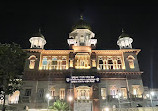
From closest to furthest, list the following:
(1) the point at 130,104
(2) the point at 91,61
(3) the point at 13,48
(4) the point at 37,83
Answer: (3) the point at 13,48
(1) the point at 130,104
(4) the point at 37,83
(2) the point at 91,61

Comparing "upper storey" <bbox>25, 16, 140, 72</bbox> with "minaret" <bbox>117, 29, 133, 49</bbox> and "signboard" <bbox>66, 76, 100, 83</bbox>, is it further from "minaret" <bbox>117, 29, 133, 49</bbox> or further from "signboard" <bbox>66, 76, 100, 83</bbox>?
"signboard" <bbox>66, 76, 100, 83</bbox>

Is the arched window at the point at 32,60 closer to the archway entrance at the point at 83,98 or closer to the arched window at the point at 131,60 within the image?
the archway entrance at the point at 83,98

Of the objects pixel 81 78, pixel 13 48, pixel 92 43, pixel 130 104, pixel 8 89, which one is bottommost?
pixel 130 104

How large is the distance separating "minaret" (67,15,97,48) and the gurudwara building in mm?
263

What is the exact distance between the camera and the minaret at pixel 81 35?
35.0 metres

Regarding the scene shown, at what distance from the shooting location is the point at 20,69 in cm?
2170

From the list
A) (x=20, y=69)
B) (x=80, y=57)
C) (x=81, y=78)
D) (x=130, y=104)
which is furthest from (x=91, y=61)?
(x=20, y=69)

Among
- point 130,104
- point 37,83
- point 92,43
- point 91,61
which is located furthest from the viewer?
point 92,43

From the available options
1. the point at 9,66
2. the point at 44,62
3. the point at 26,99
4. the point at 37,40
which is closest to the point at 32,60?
the point at 44,62

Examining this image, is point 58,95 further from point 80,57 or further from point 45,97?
point 80,57

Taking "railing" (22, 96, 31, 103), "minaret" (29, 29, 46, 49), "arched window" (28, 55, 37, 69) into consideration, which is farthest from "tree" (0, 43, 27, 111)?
"minaret" (29, 29, 46, 49)

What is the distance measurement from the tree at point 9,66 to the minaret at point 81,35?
1559 centimetres

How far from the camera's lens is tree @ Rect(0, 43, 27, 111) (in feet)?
64.4

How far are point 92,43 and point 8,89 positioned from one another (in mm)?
22956
